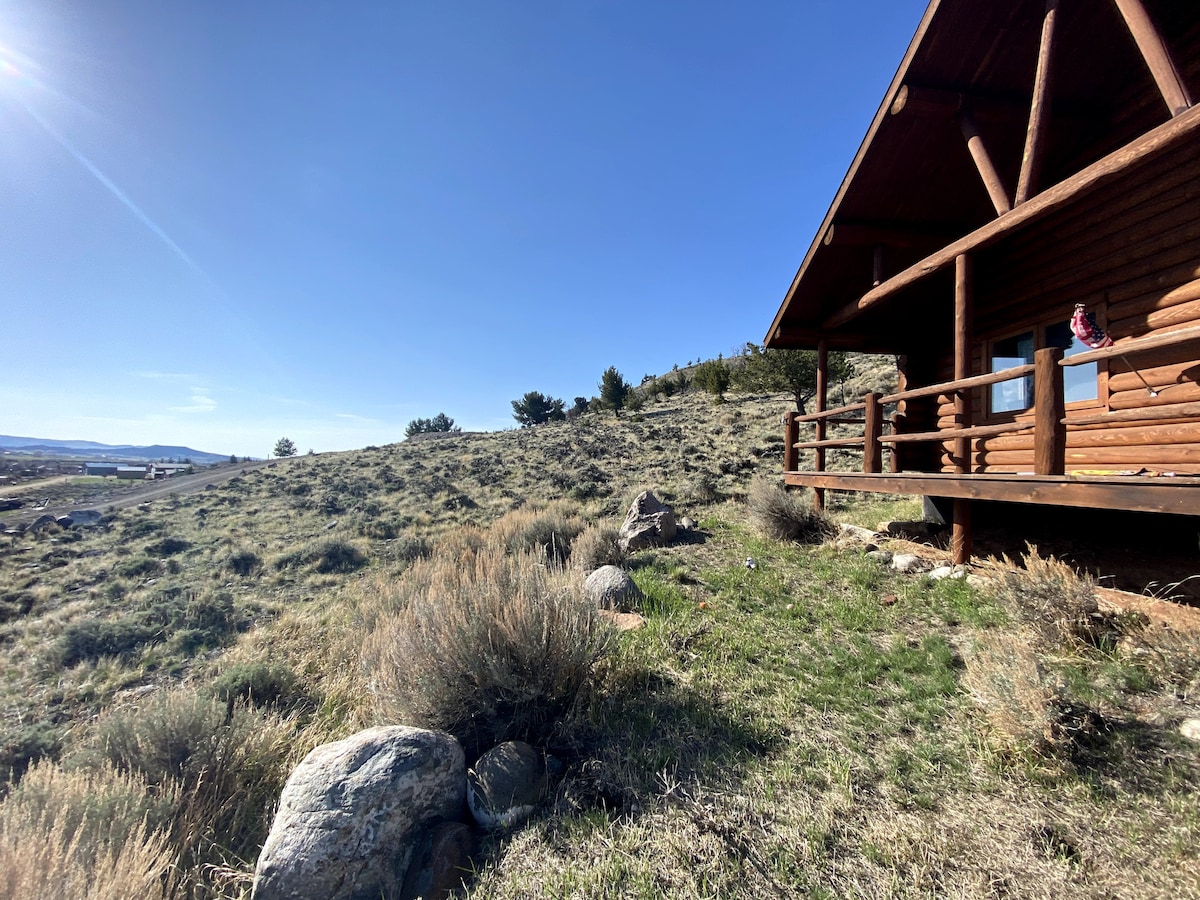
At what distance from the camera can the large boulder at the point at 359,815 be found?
2.32m

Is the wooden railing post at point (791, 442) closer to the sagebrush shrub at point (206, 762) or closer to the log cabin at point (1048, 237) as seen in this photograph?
the log cabin at point (1048, 237)

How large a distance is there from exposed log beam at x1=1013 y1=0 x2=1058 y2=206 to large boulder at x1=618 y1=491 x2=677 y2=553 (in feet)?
19.6

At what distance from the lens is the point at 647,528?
8406 mm

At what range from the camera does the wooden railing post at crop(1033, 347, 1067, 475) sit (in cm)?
408

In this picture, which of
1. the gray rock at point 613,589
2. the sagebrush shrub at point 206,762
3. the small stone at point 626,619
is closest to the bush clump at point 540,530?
the gray rock at point 613,589

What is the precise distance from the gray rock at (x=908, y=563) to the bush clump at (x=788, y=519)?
1.58m

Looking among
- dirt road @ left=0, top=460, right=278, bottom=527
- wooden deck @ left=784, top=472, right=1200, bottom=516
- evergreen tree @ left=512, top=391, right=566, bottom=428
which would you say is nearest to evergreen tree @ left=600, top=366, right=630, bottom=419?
evergreen tree @ left=512, top=391, right=566, bottom=428

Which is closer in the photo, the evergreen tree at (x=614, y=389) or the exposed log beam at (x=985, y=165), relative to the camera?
the exposed log beam at (x=985, y=165)

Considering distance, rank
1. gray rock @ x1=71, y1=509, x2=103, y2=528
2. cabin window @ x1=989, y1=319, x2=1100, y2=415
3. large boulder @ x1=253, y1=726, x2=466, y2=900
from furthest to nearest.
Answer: gray rock @ x1=71, y1=509, x2=103, y2=528
cabin window @ x1=989, y1=319, x2=1100, y2=415
large boulder @ x1=253, y1=726, x2=466, y2=900

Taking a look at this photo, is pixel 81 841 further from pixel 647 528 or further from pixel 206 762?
pixel 647 528

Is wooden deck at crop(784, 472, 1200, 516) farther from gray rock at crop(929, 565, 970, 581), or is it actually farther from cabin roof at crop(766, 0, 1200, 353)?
cabin roof at crop(766, 0, 1200, 353)

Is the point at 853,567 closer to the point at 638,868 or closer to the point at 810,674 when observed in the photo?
the point at 810,674

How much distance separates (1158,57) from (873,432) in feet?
13.4

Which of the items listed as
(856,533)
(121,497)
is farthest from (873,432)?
(121,497)
